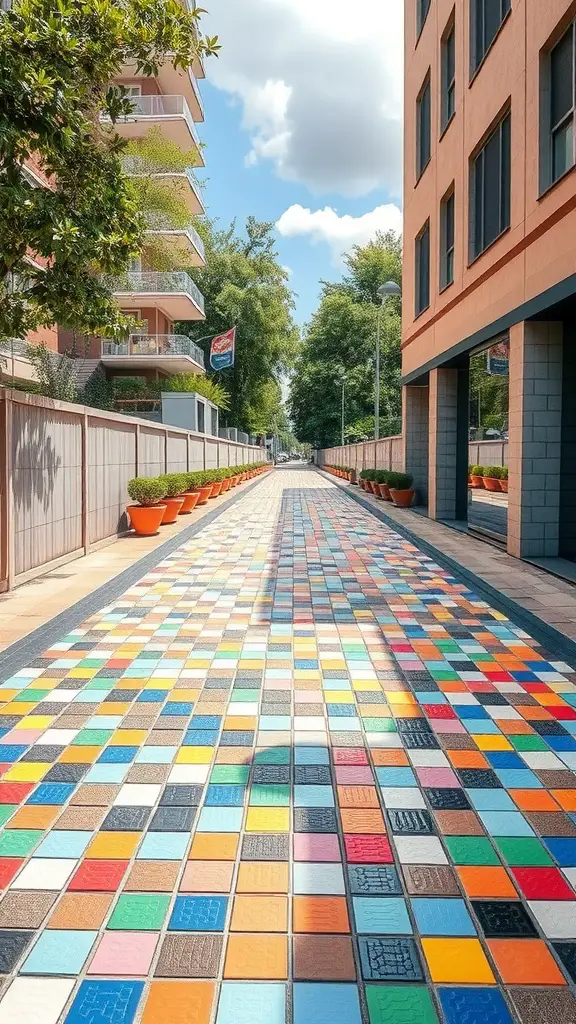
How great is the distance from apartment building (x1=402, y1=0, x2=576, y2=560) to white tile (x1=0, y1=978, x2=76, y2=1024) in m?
8.24

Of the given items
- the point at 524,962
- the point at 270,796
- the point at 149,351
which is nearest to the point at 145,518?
the point at 270,796

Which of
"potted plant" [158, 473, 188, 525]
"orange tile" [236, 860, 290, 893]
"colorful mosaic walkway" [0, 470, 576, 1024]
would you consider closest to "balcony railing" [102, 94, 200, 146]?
"potted plant" [158, 473, 188, 525]

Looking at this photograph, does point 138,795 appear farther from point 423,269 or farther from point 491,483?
point 423,269

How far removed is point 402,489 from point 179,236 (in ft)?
66.9

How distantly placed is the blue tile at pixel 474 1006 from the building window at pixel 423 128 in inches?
706

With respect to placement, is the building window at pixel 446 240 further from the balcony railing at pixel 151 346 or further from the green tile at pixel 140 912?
the balcony railing at pixel 151 346

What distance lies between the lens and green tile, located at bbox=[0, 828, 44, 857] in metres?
3.09

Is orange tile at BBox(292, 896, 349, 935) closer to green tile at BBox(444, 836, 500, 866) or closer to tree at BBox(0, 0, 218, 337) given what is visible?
green tile at BBox(444, 836, 500, 866)

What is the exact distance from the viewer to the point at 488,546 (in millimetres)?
12031

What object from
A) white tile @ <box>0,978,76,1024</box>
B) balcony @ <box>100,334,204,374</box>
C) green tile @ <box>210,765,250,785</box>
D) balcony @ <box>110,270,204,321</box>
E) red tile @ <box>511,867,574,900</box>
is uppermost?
balcony @ <box>110,270,204,321</box>

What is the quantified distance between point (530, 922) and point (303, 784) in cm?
132

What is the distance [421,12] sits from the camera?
18266 mm

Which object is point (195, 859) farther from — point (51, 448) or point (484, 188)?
point (484, 188)

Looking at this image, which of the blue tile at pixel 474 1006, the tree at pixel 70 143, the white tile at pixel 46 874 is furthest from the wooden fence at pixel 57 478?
the blue tile at pixel 474 1006
